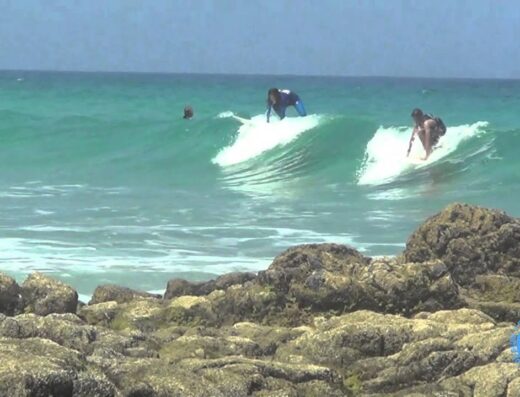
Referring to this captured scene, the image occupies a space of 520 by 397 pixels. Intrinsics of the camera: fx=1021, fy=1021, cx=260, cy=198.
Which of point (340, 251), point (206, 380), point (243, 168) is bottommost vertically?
point (206, 380)

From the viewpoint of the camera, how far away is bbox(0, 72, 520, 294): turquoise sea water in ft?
33.4

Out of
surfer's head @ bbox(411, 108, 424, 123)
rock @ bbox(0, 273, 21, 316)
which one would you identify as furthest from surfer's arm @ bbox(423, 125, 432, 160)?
rock @ bbox(0, 273, 21, 316)

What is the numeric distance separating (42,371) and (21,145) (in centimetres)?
2327

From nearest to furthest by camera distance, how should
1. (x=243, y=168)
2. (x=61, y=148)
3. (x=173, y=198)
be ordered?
(x=173, y=198), (x=243, y=168), (x=61, y=148)

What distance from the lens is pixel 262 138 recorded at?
2441cm

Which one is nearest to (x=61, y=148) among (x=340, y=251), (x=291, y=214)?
(x=291, y=214)

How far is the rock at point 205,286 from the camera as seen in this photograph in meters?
6.73

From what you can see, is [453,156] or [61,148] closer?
[453,156]

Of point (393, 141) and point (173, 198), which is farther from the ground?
point (393, 141)

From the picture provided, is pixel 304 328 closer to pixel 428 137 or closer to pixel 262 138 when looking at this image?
pixel 428 137

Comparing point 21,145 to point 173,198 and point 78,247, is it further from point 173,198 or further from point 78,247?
point 78,247

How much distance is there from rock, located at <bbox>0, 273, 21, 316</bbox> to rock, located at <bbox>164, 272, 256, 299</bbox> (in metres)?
1.22

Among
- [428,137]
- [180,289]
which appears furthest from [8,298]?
[428,137]

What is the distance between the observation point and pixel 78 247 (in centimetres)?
1048
